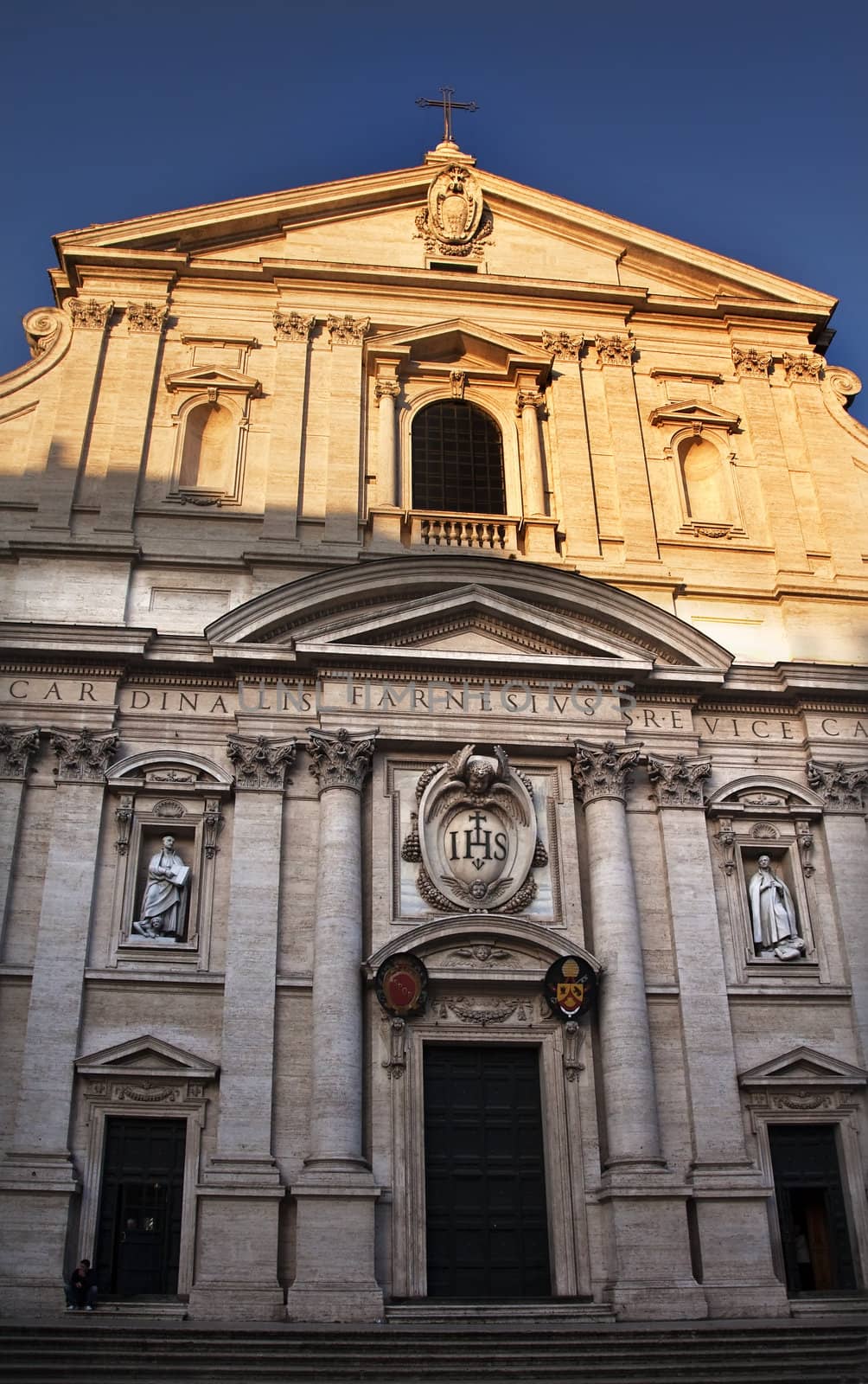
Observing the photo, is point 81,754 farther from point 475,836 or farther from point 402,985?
point 475,836

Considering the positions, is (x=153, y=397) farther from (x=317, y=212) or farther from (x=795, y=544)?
(x=795, y=544)

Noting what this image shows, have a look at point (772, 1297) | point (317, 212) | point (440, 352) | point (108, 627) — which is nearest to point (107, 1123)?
point (108, 627)

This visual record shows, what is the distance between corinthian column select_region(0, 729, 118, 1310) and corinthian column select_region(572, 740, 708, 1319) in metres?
6.03

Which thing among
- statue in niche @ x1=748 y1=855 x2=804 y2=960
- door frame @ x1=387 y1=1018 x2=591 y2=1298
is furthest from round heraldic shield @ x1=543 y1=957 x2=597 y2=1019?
statue in niche @ x1=748 y1=855 x2=804 y2=960

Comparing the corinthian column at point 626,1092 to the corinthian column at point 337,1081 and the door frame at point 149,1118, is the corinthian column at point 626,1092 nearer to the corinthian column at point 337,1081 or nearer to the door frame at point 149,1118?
the corinthian column at point 337,1081

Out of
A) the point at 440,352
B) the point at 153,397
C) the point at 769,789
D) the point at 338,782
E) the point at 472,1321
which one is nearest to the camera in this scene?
the point at 472,1321

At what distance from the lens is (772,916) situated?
685 inches

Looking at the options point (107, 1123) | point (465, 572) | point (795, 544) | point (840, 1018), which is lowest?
point (107, 1123)

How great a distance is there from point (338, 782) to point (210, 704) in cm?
209

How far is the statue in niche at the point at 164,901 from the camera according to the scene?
16188 mm

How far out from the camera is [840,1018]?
55.5 ft

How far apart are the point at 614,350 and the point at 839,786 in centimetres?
800

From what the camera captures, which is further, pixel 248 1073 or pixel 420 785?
pixel 420 785

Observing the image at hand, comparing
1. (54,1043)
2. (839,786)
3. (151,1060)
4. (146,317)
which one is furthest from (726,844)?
(146,317)
